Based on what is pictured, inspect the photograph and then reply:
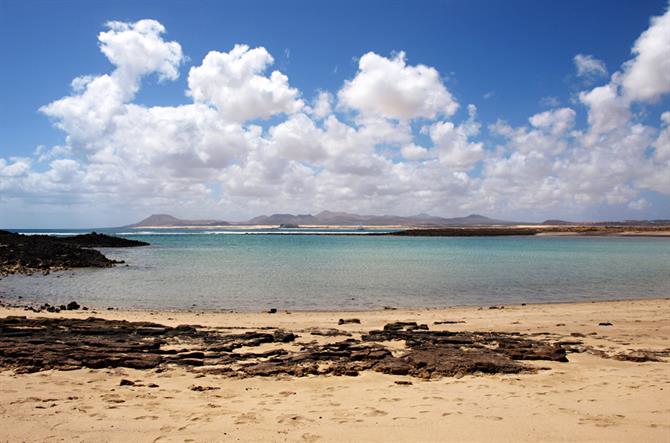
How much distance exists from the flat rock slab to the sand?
418 mm

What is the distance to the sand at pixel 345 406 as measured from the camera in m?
5.95

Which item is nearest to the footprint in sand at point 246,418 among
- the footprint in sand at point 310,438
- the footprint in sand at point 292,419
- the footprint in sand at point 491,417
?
the footprint in sand at point 292,419

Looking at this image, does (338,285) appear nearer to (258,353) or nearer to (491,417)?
(258,353)

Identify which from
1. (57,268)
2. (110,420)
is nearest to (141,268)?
(57,268)

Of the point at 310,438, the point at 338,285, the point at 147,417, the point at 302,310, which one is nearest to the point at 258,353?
the point at 147,417

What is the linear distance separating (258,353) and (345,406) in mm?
4017

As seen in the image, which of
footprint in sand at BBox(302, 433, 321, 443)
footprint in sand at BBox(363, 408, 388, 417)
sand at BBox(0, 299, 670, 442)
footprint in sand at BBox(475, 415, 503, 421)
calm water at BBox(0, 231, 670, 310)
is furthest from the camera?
calm water at BBox(0, 231, 670, 310)

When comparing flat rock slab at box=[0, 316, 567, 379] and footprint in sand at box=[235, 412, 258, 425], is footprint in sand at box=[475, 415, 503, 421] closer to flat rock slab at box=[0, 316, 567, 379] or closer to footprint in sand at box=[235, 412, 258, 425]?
flat rock slab at box=[0, 316, 567, 379]

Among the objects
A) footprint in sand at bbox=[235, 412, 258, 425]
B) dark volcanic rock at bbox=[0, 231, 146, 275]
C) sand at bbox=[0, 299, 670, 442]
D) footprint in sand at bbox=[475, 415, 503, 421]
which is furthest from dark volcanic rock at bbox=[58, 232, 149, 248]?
footprint in sand at bbox=[475, 415, 503, 421]

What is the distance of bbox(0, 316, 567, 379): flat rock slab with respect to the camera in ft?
Answer: 29.7

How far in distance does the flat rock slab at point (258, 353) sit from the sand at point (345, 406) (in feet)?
1.37

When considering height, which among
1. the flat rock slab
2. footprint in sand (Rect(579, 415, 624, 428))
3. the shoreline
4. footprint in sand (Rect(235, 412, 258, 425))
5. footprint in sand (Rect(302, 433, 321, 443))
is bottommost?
the shoreline

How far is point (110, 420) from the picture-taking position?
21.1ft

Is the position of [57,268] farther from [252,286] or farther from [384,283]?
[384,283]
